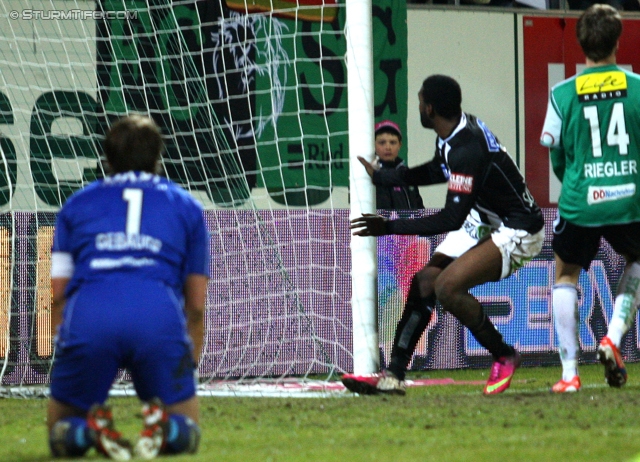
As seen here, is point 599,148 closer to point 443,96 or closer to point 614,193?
point 614,193

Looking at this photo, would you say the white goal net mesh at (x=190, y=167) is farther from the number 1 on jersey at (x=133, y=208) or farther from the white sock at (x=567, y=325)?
the number 1 on jersey at (x=133, y=208)

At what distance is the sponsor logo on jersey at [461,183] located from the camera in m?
5.93

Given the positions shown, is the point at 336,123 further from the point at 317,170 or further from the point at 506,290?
the point at 506,290

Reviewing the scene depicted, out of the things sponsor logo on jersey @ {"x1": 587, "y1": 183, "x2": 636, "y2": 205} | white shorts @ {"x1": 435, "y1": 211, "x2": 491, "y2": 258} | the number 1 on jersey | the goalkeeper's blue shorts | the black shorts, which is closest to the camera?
the goalkeeper's blue shorts

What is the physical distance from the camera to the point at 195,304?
389cm

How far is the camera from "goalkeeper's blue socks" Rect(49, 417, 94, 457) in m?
3.62

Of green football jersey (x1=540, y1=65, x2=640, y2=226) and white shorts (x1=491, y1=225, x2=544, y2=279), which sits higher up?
green football jersey (x1=540, y1=65, x2=640, y2=226)

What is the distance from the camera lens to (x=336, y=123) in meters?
9.84

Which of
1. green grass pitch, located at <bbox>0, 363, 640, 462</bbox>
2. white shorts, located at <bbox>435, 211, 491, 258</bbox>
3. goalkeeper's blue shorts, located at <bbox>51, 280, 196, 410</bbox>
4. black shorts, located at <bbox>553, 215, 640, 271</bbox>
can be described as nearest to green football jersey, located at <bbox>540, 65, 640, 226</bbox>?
black shorts, located at <bbox>553, 215, 640, 271</bbox>

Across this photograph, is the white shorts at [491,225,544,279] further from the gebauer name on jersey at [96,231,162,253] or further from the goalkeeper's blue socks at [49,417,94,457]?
the goalkeeper's blue socks at [49,417,94,457]

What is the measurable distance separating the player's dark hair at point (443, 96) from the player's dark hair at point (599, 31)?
2.29 ft

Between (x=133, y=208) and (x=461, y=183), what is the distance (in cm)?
257

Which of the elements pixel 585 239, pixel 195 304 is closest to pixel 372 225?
pixel 585 239

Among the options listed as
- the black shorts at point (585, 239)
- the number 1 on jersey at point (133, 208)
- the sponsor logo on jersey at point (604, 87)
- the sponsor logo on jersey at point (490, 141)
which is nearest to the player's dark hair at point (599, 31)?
the sponsor logo on jersey at point (604, 87)
